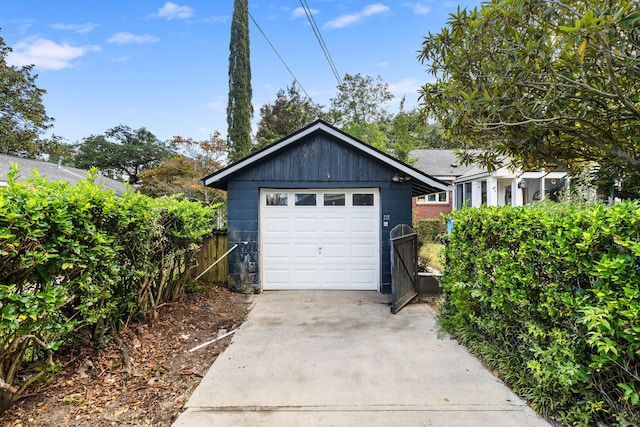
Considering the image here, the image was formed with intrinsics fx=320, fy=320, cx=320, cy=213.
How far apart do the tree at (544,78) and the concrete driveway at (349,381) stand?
9.65 feet

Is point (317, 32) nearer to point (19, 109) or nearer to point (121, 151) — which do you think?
point (19, 109)

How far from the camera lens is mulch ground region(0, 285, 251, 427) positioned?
2.68 meters

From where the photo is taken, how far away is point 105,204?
3.37 meters

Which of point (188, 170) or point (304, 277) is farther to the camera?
point (188, 170)

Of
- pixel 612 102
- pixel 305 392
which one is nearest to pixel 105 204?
pixel 305 392

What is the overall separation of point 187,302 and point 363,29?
11484mm

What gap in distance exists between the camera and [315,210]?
740cm

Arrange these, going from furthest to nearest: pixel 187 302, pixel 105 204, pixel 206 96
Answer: pixel 206 96
pixel 187 302
pixel 105 204

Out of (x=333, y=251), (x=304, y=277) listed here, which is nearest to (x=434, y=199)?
(x=333, y=251)

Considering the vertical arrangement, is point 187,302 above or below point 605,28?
below

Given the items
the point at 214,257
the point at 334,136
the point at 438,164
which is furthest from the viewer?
the point at 438,164

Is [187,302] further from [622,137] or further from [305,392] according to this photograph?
[622,137]

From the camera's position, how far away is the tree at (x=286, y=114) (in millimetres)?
26281

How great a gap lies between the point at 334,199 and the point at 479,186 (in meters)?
13.2
